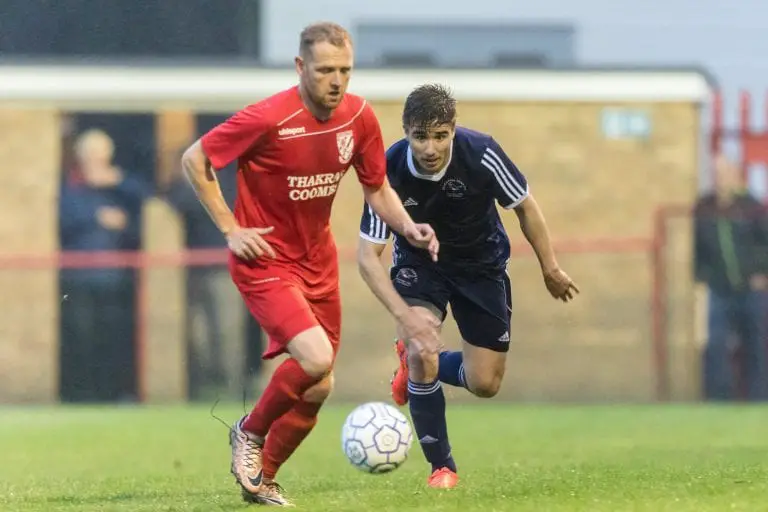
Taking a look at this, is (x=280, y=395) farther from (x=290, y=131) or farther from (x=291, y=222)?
(x=290, y=131)

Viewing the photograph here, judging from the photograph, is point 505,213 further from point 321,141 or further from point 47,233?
point 321,141

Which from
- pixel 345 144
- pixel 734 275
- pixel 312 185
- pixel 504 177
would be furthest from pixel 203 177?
pixel 734 275

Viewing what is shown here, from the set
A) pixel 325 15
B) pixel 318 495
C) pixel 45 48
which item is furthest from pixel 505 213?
pixel 318 495

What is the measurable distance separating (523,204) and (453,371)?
4.27ft

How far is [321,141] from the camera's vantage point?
7.39 m

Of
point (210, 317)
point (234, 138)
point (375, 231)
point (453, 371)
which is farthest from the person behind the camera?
point (210, 317)

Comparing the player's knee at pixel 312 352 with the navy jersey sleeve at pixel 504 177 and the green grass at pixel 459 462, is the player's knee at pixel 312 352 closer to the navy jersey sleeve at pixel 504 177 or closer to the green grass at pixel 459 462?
the green grass at pixel 459 462

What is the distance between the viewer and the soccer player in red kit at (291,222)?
7.22 meters

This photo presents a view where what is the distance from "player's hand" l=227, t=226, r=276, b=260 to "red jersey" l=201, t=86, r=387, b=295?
20 centimetres

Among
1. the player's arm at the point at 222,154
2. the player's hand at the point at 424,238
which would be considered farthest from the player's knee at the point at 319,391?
the player's hand at the point at 424,238

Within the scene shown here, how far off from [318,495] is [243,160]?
1.68 meters

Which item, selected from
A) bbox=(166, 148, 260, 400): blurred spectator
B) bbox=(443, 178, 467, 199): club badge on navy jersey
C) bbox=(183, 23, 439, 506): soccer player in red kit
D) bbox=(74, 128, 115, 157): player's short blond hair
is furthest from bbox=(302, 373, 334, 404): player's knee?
bbox=(74, 128, 115, 157): player's short blond hair

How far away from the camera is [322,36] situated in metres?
7.19

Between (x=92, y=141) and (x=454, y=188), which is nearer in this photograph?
(x=454, y=188)
